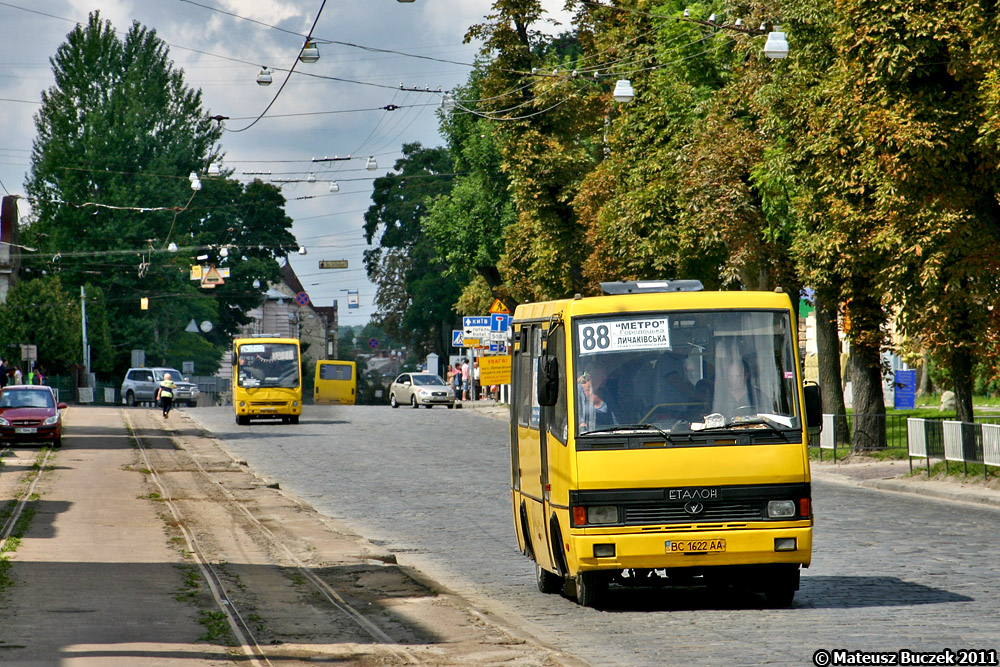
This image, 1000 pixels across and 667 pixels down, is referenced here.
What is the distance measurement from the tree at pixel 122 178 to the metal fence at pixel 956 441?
2127 inches

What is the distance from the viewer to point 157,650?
28.3ft

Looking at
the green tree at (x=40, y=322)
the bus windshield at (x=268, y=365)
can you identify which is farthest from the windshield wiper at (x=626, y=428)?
the green tree at (x=40, y=322)

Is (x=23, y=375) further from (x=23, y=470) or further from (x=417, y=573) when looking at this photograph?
(x=417, y=573)

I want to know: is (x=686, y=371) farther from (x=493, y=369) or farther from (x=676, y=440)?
(x=493, y=369)

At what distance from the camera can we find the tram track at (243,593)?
887 cm

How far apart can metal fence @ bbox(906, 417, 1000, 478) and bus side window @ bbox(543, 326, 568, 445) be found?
12.4 metres

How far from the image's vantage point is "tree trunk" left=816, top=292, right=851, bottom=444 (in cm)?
3012

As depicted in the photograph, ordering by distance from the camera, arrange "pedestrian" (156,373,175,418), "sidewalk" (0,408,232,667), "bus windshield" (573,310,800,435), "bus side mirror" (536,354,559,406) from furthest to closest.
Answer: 1. "pedestrian" (156,373,175,418)
2. "bus windshield" (573,310,800,435)
3. "bus side mirror" (536,354,559,406)
4. "sidewalk" (0,408,232,667)

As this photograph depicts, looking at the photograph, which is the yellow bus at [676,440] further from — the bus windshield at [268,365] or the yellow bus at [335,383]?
the yellow bus at [335,383]

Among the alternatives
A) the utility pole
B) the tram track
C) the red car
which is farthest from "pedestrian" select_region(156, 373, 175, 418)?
the utility pole

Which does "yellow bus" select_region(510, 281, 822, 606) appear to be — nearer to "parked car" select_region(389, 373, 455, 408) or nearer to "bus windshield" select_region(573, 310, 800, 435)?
"bus windshield" select_region(573, 310, 800, 435)

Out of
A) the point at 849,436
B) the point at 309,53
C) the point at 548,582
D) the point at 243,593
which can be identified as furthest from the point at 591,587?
the point at 849,436

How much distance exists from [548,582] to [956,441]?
519 inches

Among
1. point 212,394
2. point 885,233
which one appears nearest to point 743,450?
point 885,233
